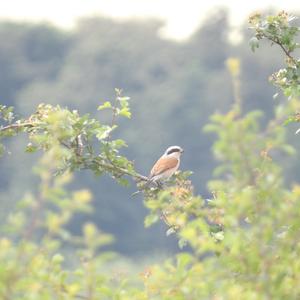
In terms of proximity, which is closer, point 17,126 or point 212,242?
point 212,242

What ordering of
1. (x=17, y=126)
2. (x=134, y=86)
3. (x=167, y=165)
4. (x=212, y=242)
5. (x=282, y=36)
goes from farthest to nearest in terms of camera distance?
(x=134, y=86)
(x=167, y=165)
(x=282, y=36)
(x=17, y=126)
(x=212, y=242)

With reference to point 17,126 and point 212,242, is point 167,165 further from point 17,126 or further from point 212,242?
point 212,242

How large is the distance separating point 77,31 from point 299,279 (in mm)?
72640

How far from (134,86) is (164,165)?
5860cm

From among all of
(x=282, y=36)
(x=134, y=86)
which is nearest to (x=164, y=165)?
(x=282, y=36)

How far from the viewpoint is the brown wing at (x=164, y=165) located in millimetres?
9927

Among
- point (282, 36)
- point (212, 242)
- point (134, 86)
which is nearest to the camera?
point (212, 242)

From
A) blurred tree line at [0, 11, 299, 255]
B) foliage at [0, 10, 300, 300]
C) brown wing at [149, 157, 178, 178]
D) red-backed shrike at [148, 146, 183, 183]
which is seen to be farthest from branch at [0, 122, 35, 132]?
blurred tree line at [0, 11, 299, 255]

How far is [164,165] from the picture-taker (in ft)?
34.7

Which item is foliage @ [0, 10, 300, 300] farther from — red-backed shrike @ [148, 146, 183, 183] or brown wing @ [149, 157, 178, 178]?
brown wing @ [149, 157, 178, 178]

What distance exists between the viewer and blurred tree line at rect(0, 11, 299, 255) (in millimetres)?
59938

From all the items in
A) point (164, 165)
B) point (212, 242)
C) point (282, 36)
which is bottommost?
point (212, 242)

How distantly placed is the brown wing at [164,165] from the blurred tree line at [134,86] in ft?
137

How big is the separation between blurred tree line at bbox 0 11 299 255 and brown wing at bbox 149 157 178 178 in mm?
41817
